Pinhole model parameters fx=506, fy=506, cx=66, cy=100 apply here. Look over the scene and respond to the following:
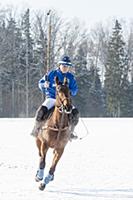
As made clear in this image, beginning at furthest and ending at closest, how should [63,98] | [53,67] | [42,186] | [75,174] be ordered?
[53,67]
[75,174]
[42,186]
[63,98]

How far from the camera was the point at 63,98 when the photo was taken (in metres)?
8.88

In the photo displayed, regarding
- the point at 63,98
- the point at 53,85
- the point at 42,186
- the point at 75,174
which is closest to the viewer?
the point at 63,98

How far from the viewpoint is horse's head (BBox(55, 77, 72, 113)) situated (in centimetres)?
878

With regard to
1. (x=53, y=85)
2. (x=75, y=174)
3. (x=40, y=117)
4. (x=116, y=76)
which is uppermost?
(x=53, y=85)

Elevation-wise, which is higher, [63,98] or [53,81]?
[53,81]

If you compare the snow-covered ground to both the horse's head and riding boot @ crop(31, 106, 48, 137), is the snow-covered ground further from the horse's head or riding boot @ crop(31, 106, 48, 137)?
the horse's head

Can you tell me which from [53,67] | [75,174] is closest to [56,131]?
[75,174]

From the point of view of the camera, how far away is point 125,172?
1132cm

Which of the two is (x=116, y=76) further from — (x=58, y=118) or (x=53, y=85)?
(x=58, y=118)

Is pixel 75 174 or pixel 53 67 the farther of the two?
pixel 53 67

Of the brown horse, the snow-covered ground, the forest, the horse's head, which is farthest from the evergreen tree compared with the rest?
the horse's head

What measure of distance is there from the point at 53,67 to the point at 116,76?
982 centimetres

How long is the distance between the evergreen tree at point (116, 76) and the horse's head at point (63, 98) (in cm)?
5951

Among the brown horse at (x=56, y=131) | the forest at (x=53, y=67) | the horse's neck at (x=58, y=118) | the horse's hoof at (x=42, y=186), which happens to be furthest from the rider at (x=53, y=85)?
the forest at (x=53, y=67)
